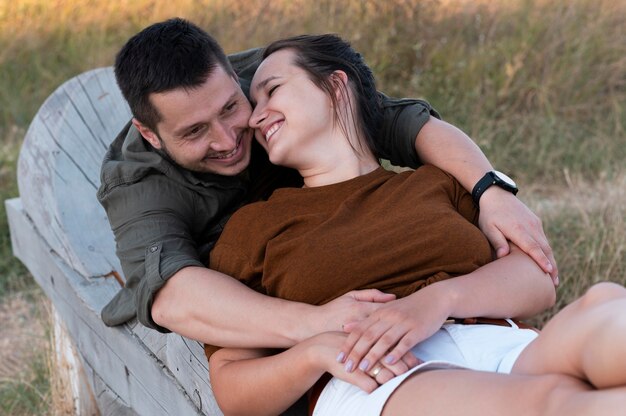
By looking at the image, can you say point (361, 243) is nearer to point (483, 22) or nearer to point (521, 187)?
point (521, 187)

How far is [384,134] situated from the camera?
3.12m

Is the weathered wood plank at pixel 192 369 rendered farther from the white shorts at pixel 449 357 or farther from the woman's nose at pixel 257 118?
the woman's nose at pixel 257 118

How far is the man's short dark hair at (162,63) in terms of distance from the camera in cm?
280

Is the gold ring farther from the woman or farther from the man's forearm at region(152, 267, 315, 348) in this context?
the man's forearm at region(152, 267, 315, 348)

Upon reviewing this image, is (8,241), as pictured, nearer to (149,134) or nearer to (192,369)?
(149,134)

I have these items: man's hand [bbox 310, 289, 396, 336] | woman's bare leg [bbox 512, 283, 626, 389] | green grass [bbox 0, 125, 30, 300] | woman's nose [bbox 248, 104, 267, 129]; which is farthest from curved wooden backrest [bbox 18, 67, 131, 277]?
woman's bare leg [bbox 512, 283, 626, 389]

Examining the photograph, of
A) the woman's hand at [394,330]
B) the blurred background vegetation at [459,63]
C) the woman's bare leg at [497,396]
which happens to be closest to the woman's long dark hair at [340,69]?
the woman's hand at [394,330]

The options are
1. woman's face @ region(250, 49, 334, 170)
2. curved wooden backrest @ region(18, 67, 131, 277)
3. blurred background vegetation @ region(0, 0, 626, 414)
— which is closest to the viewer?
woman's face @ region(250, 49, 334, 170)

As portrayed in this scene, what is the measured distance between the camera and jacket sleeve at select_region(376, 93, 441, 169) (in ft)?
10.1

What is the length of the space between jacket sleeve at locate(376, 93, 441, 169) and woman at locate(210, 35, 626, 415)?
90 mm

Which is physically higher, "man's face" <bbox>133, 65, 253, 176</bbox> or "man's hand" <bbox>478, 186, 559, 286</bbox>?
"man's face" <bbox>133, 65, 253, 176</bbox>

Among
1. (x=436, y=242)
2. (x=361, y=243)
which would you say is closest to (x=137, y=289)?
(x=361, y=243)

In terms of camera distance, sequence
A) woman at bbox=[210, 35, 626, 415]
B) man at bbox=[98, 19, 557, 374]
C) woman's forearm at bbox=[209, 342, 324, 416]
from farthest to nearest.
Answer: man at bbox=[98, 19, 557, 374] → woman's forearm at bbox=[209, 342, 324, 416] → woman at bbox=[210, 35, 626, 415]

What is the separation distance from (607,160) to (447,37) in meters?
1.69
